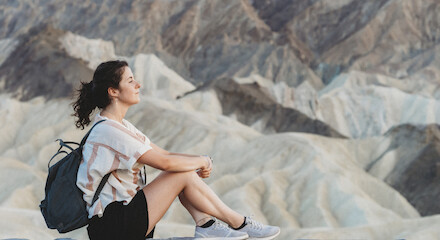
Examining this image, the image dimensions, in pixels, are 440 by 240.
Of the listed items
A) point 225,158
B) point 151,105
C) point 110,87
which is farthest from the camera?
point 151,105

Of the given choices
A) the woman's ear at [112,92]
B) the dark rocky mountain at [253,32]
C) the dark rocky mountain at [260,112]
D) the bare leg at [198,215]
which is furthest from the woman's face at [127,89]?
the dark rocky mountain at [253,32]

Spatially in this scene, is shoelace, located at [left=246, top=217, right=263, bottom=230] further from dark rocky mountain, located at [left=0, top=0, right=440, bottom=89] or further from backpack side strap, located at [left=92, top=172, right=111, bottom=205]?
dark rocky mountain, located at [left=0, top=0, right=440, bottom=89]

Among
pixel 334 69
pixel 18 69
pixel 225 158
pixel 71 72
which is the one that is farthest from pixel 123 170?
pixel 334 69

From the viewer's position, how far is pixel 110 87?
186 inches

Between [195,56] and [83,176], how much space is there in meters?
89.6

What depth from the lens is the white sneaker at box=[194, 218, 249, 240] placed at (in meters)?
4.87

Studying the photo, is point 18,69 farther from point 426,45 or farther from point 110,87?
point 426,45

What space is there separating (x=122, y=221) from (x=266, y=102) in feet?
166

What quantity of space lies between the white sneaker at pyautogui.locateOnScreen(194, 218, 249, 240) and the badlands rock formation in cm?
356

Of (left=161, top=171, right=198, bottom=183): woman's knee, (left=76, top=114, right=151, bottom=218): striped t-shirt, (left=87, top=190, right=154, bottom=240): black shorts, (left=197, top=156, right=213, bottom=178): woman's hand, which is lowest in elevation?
(left=87, top=190, right=154, bottom=240): black shorts

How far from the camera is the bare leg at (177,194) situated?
4.61 meters

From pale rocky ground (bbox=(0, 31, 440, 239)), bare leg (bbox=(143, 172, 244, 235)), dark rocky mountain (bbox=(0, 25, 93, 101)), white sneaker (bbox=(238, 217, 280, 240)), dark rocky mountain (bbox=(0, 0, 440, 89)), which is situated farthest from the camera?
dark rocky mountain (bbox=(0, 0, 440, 89))

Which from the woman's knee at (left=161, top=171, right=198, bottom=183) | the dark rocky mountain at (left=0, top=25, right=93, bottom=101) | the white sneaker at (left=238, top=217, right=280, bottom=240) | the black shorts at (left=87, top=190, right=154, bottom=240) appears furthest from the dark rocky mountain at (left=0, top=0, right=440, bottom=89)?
the black shorts at (left=87, top=190, right=154, bottom=240)

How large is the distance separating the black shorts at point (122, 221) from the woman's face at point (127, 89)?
69 cm
